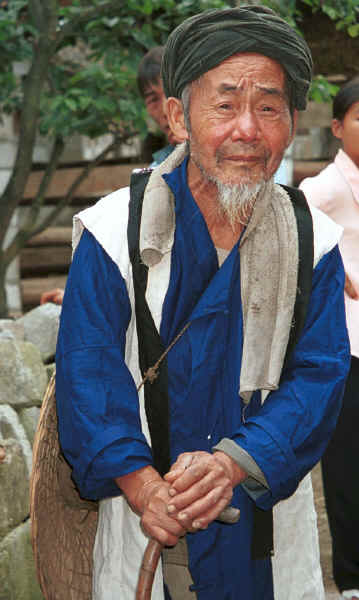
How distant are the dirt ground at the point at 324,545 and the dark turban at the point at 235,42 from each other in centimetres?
245

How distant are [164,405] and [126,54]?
155 inches

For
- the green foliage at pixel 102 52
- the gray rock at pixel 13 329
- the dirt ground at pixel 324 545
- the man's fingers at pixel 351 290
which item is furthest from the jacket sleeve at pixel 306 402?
the green foliage at pixel 102 52

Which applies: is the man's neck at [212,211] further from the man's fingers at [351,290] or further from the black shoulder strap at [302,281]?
the man's fingers at [351,290]

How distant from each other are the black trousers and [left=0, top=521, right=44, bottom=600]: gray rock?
3.89 feet

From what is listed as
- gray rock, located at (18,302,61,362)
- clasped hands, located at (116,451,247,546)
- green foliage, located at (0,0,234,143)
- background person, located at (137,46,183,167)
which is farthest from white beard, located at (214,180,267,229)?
green foliage, located at (0,0,234,143)

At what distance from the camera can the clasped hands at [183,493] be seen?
164 cm

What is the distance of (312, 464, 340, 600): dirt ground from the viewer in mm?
3686

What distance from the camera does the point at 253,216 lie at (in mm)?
1891

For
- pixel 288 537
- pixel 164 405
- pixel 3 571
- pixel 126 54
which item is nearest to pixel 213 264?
pixel 164 405

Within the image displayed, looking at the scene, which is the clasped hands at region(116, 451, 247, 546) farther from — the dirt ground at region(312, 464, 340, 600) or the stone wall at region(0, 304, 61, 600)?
the dirt ground at region(312, 464, 340, 600)

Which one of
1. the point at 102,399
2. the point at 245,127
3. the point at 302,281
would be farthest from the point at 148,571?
the point at 245,127

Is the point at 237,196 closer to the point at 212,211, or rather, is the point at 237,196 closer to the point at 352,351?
the point at 212,211

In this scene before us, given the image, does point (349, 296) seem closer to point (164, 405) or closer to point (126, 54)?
point (164, 405)

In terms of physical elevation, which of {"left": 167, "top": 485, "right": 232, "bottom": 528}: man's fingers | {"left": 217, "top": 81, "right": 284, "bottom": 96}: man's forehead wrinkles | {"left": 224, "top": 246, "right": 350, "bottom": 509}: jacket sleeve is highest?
{"left": 217, "top": 81, "right": 284, "bottom": 96}: man's forehead wrinkles
